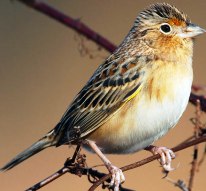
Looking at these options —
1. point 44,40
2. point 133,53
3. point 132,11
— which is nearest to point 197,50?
point 132,11

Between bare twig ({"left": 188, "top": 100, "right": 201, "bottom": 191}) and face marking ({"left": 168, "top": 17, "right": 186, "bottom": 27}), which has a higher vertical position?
face marking ({"left": 168, "top": 17, "right": 186, "bottom": 27})

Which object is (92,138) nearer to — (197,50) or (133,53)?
(133,53)

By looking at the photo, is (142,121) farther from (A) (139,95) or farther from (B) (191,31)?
(B) (191,31)

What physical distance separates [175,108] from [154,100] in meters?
0.13

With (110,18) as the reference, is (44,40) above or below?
below

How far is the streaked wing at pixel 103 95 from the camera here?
4195 mm

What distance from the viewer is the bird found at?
4078 mm

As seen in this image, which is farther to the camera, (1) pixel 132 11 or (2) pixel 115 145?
(1) pixel 132 11

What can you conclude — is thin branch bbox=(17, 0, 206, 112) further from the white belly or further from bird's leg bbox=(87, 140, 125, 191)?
bird's leg bbox=(87, 140, 125, 191)

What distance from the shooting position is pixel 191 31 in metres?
4.27

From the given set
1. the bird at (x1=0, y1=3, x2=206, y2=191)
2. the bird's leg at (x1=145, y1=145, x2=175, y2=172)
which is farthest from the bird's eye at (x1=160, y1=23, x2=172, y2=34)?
the bird's leg at (x1=145, y1=145, x2=175, y2=172)

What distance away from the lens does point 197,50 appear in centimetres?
754

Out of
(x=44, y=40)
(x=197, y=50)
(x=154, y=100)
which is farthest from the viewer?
A: (x=44, y=40)

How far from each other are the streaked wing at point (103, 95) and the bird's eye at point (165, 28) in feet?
0.76
